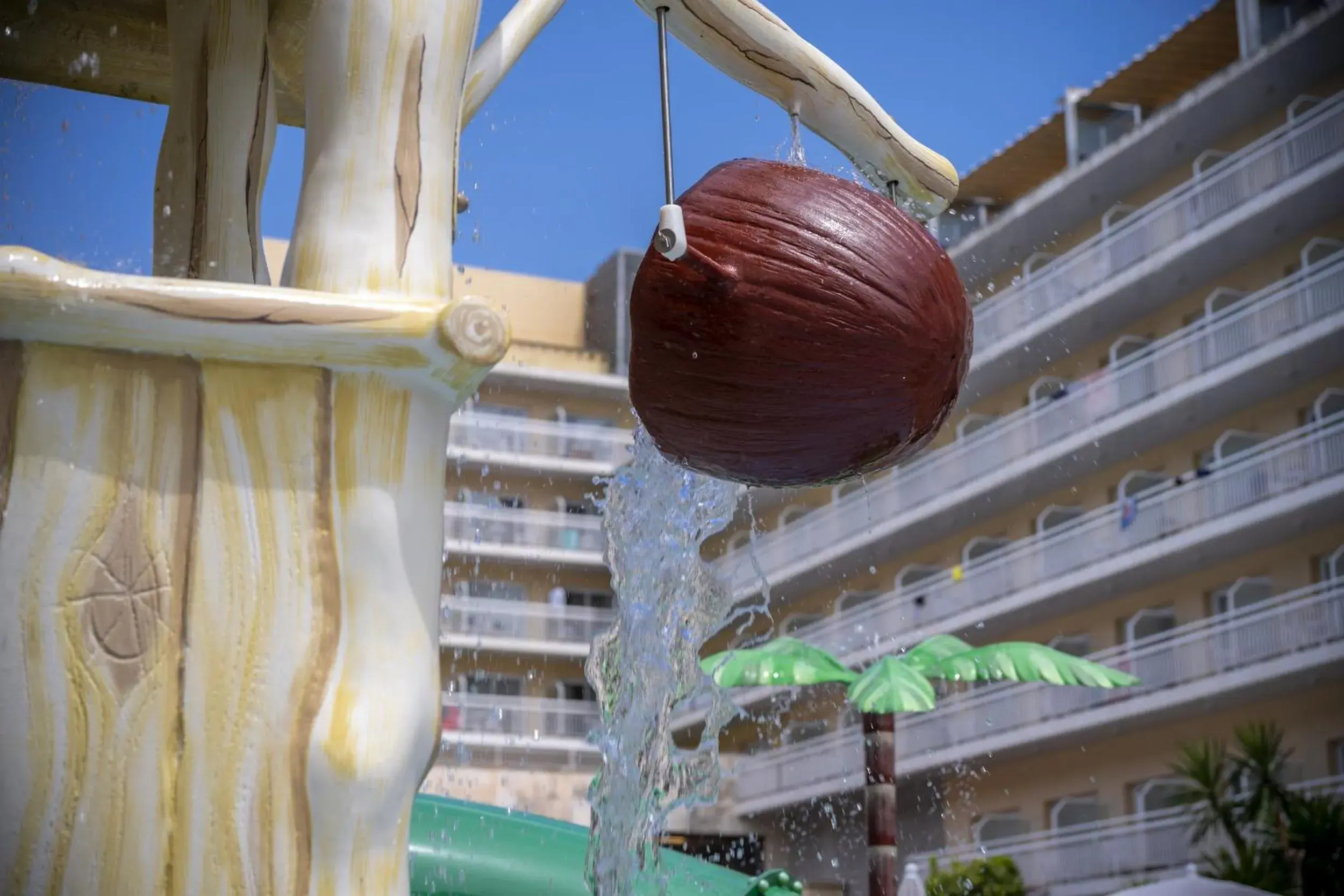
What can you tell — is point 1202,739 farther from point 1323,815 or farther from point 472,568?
point 472,568

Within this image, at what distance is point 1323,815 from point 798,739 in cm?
1684

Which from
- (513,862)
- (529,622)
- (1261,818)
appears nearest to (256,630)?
(513,862)

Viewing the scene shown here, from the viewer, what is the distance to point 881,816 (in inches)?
481

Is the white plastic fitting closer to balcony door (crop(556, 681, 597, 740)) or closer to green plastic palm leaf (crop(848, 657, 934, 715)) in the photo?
green plastic palm leaf (crop(848, 657, 934, 715))

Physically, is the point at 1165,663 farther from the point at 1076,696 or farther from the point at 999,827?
the point at 999,827

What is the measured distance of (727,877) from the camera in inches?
187

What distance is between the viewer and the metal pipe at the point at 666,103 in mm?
2180

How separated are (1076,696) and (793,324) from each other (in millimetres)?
23866

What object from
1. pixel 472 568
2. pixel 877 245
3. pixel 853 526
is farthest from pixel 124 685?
pixel 472 568

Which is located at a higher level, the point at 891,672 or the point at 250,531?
the point at 891,672

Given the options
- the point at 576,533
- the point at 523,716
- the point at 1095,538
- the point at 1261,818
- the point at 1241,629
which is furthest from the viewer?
the point at 576,533

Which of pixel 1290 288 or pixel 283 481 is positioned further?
pixel 1290 288

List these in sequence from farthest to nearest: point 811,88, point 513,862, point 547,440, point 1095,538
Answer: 1. point 547,440
2. point 1095,538
3. point 513,862
4. point 811,88

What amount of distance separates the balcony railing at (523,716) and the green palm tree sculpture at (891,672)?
71.8 feet
